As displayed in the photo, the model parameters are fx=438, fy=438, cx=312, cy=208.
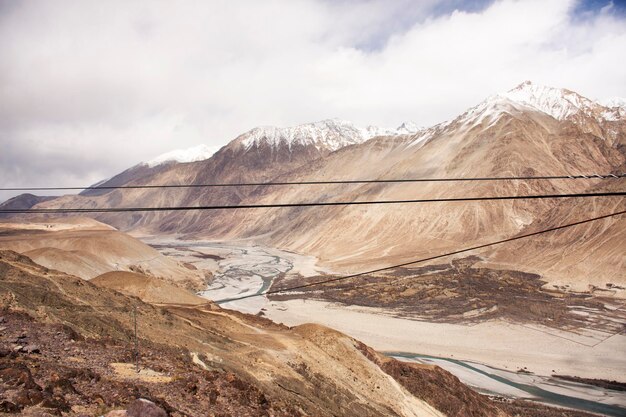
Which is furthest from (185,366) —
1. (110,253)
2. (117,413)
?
(110,253)

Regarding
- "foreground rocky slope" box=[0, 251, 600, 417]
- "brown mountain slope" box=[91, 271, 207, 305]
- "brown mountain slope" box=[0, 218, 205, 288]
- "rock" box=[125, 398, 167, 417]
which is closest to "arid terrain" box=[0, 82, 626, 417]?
"foreground rocky slope" box=[0, 251, 600, 417]

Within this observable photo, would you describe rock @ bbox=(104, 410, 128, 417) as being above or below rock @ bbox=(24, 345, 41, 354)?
below

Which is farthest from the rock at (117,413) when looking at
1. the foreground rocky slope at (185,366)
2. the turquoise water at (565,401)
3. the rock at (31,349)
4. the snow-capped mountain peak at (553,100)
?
the snow-capped mountain peak at (553,100)

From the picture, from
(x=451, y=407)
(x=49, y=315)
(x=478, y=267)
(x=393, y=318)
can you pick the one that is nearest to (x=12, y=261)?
(x=49, y=315)

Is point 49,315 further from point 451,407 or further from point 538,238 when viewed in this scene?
point 538,238

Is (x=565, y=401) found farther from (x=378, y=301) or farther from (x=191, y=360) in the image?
(x=378, y=301)

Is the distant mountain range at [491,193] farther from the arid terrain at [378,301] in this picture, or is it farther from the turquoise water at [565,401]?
the turquoise water at [565,401]

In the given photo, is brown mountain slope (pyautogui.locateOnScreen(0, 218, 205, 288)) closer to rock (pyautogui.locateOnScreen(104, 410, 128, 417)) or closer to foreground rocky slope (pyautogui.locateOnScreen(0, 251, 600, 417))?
foreground rocky slope (pyautogui.locateOnScreen(0, 251, 600, 417))

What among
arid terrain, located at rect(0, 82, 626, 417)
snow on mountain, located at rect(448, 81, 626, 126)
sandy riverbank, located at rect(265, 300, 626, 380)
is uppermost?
snow on mountain, located at rect(448, 81, 626, 126)
